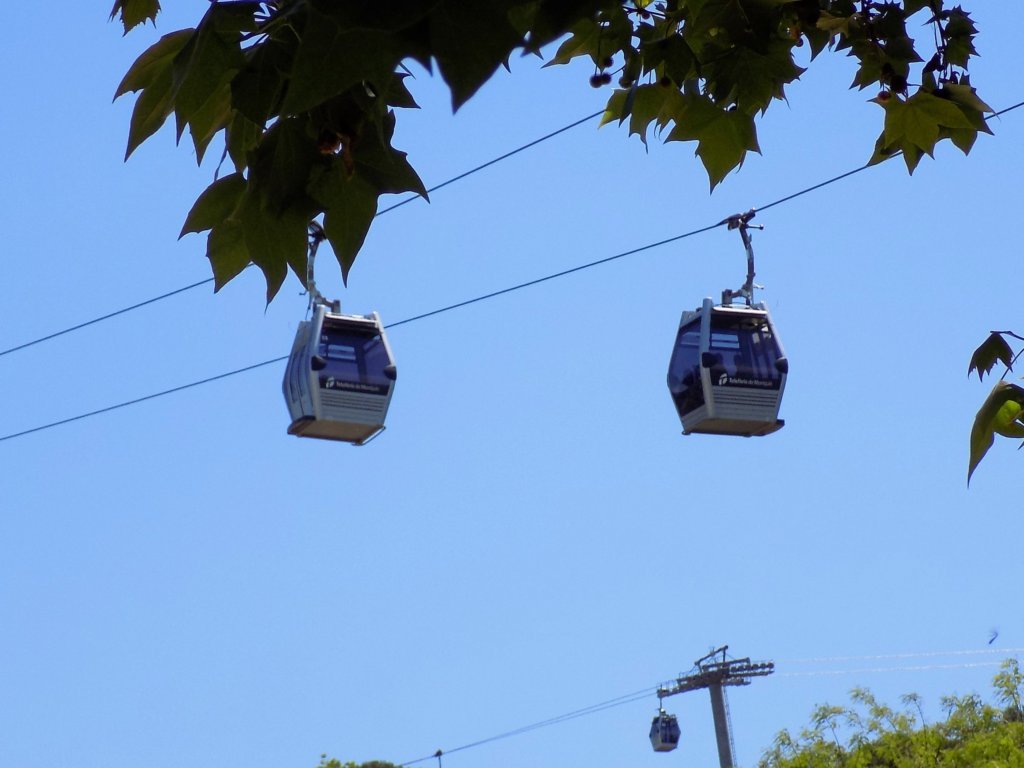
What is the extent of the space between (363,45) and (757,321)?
18.3 meters

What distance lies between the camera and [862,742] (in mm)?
9273

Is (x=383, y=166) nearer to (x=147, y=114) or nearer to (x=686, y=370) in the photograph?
(x=147, y=114)

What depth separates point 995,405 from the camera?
163cm

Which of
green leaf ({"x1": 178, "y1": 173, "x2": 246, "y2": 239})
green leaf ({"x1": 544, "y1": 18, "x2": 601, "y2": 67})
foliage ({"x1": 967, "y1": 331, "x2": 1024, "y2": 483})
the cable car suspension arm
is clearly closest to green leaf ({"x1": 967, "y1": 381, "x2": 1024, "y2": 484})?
foliage ({"x1": 967, "y1": 331, "x2": 1024, "y2": 483})

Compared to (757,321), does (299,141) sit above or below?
below

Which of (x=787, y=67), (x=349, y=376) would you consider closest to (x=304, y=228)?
(x=787, y=67)

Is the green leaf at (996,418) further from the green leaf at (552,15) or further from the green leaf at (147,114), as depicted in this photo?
the green leaf at (147,114)

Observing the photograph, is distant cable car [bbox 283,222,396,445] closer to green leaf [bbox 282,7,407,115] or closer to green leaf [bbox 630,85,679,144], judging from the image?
green leaf [bbox 630,85,679,144]

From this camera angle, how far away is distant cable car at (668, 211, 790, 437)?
60.0 feet

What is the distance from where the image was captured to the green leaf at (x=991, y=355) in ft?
6.00

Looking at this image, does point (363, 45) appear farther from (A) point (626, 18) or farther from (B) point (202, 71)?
(A) point (626, 18)

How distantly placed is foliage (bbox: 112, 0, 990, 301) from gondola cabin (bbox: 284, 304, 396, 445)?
49.8 ft

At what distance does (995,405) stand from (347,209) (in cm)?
79

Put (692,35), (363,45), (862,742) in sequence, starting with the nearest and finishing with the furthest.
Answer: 1. (363,45)
2. (692,35)
3. (862,742)
